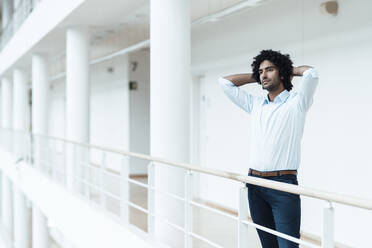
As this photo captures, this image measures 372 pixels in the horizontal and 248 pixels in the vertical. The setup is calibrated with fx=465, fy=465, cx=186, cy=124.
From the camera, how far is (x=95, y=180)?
13.1 ft

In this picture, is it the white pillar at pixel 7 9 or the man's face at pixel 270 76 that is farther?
the white pillar at pixel 7 9

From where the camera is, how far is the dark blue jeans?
89 cm

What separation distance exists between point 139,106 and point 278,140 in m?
3.34

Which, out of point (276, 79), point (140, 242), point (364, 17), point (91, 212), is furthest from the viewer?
point (91, 212)

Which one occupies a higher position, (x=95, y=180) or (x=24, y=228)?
(x=95, y=180)

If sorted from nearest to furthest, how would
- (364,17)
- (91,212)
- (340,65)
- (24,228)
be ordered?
(364,17), (340,65), (91,212), (24,228)

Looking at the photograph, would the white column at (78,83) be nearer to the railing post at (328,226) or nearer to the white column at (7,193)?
the railing post at (328,226)

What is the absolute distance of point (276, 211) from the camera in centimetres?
91

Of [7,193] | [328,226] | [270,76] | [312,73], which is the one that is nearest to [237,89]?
[270,76]

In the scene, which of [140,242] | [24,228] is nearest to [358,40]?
[140,242]

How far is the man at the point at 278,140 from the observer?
0.89m

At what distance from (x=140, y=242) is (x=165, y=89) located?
1.72 ft

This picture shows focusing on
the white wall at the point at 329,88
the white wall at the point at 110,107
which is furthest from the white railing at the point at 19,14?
the white wall at the point at 329,88

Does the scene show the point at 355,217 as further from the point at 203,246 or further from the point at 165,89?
the point at 165,89
